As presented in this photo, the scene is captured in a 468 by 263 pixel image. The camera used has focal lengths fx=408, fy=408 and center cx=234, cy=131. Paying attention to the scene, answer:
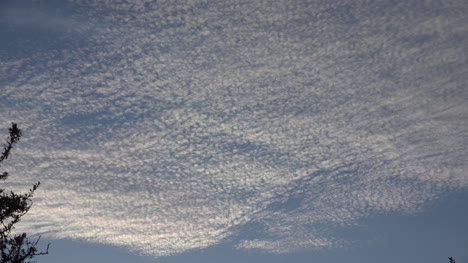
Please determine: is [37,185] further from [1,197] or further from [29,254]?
[29,254]

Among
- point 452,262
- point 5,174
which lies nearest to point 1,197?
point 5,174

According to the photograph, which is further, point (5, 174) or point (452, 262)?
point (452, 262)

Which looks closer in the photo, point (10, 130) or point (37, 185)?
point (10, 130)

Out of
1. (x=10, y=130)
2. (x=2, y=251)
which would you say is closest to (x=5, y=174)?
(x=10, y=130)

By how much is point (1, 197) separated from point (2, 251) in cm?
291

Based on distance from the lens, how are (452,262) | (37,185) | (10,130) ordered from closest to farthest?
(10,130), (37,185), (452,262)

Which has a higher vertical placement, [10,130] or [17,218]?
[10,130]

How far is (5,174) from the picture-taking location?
73.9ft

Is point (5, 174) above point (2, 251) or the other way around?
above

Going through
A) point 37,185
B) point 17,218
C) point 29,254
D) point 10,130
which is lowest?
point 29,254

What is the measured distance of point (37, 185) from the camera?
23.8m

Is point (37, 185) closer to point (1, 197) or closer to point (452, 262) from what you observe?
point (1, 197)

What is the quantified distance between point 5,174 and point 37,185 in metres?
1.86

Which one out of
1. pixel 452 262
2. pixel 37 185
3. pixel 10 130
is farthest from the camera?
pixel 452 262
